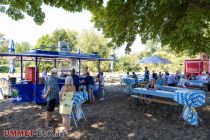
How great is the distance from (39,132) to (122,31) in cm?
693

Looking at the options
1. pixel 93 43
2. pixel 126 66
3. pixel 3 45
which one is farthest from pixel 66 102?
pixel 3 45

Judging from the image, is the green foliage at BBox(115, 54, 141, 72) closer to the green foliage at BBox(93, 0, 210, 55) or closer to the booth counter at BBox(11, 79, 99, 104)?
the green foliage at BBox(93, 0, 210, 55)

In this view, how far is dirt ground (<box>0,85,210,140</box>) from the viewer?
7219mm

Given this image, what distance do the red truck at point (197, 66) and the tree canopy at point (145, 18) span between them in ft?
51.0

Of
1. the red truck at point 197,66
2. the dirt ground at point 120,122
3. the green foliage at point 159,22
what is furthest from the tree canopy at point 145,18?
the red truck at point 197,66

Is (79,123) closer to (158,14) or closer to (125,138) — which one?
(125,138)

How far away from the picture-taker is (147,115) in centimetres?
959

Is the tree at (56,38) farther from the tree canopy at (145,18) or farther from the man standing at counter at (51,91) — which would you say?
the man standing at counter at (51,91)

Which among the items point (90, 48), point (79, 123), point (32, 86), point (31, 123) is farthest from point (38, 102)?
point (90, 48)

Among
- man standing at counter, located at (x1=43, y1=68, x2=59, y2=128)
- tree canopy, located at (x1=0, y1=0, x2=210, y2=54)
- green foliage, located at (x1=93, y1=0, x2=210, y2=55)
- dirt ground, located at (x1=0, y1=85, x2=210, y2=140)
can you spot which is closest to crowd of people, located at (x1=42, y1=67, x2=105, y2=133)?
man standing at counter, located at (x1=43, y1=68, x2=59, y2=128)

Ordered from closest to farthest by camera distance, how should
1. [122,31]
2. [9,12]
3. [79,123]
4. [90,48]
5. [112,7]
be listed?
[79,123]
[9,12]
[112,7]
[122,31]
[90,48]

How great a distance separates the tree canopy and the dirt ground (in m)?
3.05

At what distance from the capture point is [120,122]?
28.0ft

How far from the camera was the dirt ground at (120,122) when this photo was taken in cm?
722
